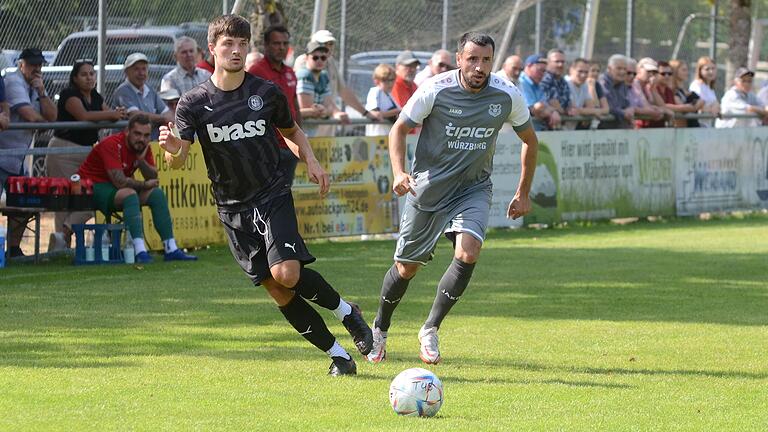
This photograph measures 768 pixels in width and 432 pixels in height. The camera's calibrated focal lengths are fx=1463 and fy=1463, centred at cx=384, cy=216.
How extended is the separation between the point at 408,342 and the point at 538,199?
10.2 m

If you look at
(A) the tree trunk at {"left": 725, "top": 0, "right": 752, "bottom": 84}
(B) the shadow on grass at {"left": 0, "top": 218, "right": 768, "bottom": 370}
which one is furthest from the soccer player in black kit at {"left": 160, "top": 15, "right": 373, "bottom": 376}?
(A) the tree trunk at {"left": 725, "top": 0, "right": 752, "bottom": 84}

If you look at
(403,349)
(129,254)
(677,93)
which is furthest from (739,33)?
(403,349)

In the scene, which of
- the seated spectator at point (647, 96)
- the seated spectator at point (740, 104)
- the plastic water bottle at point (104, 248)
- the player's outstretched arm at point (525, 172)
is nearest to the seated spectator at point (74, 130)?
the plastic water bottle at point (104, 248)

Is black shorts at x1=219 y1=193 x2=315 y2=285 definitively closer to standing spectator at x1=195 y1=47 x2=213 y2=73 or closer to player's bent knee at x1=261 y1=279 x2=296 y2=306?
player's bent knee at x1=261 y1=279 x2=296 y2=306

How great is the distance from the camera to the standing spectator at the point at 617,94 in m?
20.6

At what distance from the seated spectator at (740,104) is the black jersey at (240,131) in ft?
53.8

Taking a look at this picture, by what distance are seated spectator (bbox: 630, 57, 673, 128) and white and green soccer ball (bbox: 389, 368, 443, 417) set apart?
47.9ft

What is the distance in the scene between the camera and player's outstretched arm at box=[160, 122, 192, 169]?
7812 millimetres

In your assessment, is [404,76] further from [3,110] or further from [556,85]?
[3,110]

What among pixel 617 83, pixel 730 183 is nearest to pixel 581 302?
pixel 617 83

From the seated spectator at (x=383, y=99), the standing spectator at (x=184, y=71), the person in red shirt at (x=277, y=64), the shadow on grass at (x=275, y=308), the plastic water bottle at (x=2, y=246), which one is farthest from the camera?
the seated spectator at (x=383, y=99)

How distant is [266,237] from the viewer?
316 inches

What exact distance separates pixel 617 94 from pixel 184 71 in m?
7.62

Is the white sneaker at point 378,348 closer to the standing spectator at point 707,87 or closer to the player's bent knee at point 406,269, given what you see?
the player's bent knee at point 406,269
